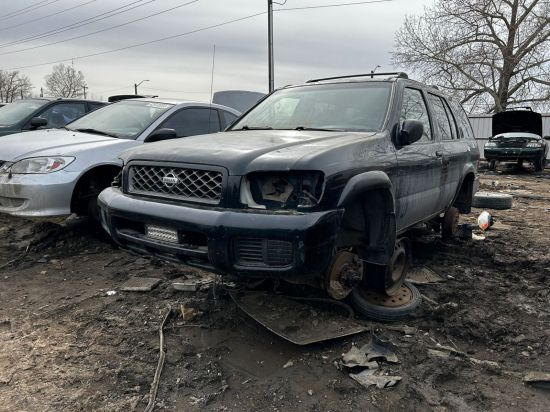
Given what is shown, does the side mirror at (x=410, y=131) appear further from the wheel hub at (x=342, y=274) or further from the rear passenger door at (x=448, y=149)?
the rear passenger door at (x=448, y=149)

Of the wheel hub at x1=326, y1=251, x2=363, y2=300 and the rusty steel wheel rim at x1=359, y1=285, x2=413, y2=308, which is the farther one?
the rusty steel wheel rim at x1=359, y1=285, x2=413, y2=308

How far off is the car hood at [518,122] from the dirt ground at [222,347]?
13675 millimetres

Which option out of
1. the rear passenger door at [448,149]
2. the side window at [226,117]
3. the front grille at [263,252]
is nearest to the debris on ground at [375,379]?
the front grille at [263,252]

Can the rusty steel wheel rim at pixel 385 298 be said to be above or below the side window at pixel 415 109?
below

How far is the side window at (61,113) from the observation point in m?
7.52

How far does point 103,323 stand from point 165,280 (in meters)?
0.92

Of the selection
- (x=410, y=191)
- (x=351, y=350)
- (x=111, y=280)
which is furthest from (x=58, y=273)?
(x=410, y=191)

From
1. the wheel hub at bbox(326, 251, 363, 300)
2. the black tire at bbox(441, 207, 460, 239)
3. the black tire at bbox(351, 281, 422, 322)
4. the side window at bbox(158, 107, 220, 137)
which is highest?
the side window at bbox(158, 107, 220, 137)

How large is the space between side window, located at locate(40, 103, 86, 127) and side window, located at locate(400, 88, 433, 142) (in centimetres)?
567

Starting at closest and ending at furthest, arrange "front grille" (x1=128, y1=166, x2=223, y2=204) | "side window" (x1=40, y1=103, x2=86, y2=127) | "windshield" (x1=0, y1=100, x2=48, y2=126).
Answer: "front grille" (x1=128, y1=166, x2=223, y2=204)
"windshield" (x1=0, y1=100, x2=48, y2=126)
"side window" (x1=40, y1=103, x2=86, y2=127)

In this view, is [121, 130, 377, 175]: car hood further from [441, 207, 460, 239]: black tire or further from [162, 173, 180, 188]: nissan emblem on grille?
[441, 207, 460, 239]: black tire

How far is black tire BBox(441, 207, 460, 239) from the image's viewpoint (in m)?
5.83

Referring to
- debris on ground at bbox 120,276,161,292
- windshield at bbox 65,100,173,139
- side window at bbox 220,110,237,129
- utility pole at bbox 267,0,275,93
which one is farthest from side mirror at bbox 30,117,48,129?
utility pole at bbox 267,0,275,93

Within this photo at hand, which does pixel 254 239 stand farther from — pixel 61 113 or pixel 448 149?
pixel 61 113
